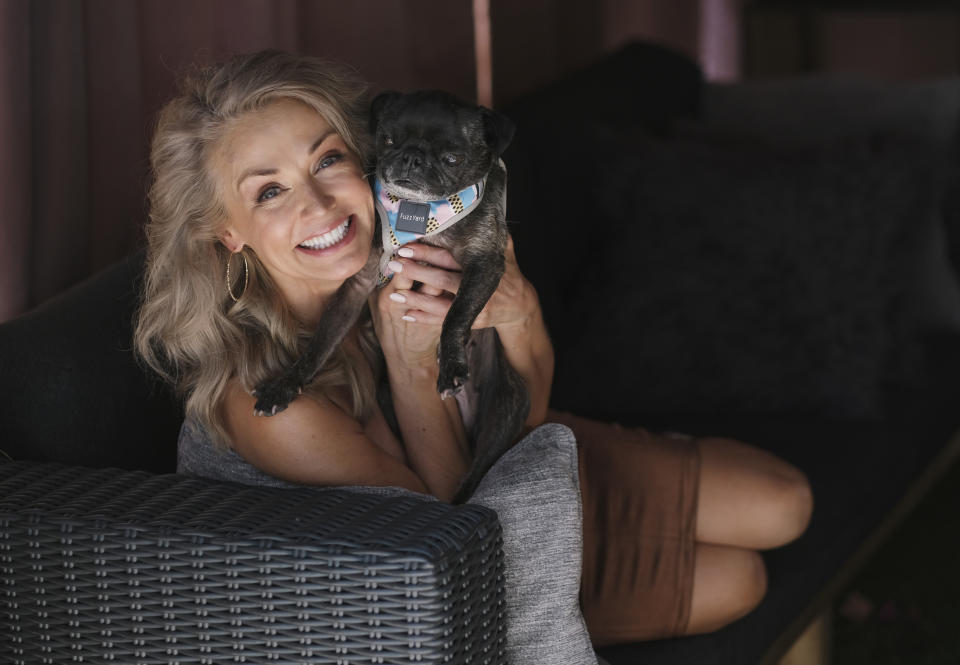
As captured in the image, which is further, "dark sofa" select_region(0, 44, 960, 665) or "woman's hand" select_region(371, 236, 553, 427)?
"dark sofa" select_region(0, 44, 960, 665)

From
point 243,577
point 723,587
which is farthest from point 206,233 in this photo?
point 723,587

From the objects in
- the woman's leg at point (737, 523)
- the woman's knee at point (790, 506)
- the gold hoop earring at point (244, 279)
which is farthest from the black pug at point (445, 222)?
the woman's knee at point (790, 506)

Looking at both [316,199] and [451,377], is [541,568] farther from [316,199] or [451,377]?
[316,199]

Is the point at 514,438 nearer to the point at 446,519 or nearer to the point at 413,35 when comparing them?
the point at 446,519

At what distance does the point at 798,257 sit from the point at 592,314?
1.64ft

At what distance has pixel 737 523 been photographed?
204cm

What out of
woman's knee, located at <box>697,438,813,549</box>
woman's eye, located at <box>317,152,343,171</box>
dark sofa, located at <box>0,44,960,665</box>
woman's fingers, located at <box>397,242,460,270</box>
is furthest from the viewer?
dark sofa, located at <box>0,44,960,665</box>

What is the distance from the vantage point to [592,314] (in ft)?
8.62

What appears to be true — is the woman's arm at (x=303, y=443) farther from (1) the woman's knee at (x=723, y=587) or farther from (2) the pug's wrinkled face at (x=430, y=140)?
(1) the woman's knee at (x=723, y=587)

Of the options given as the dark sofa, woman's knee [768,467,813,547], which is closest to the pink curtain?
the dark sofa

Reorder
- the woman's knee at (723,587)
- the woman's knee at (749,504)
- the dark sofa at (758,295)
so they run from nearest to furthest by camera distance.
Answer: the woman's knee at (723,587) < the woman's knee at (749,504) < the dark sofa at (758,295)

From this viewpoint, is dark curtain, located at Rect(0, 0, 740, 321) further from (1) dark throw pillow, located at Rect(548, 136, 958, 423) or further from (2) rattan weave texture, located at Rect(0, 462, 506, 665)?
(1) dark throw pillow, located at Rect(548, 136, 958, 423)

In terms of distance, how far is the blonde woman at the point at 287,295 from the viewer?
1.62m

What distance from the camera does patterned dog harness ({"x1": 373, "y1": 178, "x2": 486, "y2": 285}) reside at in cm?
167
